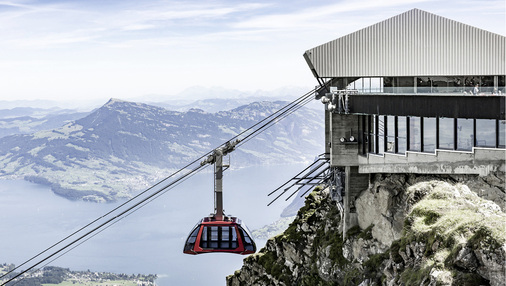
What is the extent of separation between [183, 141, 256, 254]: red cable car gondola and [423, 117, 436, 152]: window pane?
12411mm

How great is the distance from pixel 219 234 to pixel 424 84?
17751mm

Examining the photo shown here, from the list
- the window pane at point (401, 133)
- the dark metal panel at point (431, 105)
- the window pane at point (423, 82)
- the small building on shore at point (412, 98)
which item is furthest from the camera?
the window pane at point (423, 82)

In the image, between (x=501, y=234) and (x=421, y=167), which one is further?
(x=421, y=167)

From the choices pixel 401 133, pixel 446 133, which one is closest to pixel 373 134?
pixel 401 133

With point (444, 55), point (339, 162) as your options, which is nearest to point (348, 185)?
point (339, 162)

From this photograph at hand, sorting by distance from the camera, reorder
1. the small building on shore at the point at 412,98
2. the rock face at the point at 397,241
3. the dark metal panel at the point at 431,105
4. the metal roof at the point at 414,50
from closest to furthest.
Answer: the rock face at the point at 397,241
the dark metal panel at the point at 431,105
the small building on shore at the point at 412,98
the metal roof at the point at 414,50

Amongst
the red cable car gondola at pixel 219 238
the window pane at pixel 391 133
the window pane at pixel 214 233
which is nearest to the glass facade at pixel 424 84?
the window pane at pixel 391 133

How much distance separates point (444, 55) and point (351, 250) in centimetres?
1548

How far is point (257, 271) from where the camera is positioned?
2514 inches

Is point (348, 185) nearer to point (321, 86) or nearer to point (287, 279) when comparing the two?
point (321, 86)

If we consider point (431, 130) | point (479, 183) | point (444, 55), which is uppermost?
point (444, 55)

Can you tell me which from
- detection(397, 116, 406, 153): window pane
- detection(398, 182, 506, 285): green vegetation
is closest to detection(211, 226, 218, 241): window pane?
detection(397, 116, 406, 153): window pane

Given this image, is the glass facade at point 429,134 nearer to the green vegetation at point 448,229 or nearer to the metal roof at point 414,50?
the metal roof at point 414,50

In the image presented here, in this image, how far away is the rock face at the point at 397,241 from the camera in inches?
811
